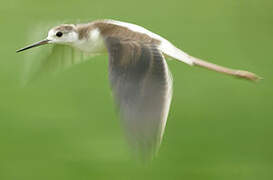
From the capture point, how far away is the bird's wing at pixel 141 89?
629 millimetres

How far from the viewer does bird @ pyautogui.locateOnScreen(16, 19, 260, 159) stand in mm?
634

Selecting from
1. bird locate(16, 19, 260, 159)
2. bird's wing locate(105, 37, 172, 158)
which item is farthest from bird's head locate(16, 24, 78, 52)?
bird's wing locate(105, 37, 172, 158)

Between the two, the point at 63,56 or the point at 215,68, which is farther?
the point at 63,56

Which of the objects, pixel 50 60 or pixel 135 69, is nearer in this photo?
pixel 135 69

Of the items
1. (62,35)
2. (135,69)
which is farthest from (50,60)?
(135,69)

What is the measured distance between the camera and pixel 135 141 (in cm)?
62

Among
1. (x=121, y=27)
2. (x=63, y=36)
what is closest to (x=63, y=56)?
(x=63, y=36)

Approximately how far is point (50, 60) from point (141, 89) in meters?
0.28

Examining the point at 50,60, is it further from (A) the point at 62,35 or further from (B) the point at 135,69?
(B) the point at 135,69

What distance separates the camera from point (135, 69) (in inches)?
29.1

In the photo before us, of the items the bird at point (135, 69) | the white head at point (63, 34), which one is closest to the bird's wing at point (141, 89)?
the bird at point (135, 69)

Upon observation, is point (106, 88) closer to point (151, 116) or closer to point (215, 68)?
point (215, 68)

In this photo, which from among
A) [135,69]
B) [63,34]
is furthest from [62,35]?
[135,69]

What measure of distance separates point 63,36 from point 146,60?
222mm
